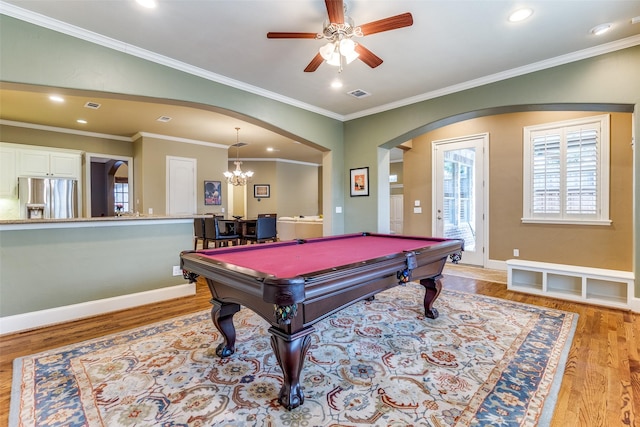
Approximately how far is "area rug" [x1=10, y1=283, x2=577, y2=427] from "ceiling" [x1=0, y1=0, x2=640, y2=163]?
246cm

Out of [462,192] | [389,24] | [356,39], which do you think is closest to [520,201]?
[462,192]

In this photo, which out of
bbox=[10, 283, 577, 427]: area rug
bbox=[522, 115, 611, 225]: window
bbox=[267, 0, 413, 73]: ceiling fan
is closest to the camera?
bbox=[10, 283, 577, 427]: area rug

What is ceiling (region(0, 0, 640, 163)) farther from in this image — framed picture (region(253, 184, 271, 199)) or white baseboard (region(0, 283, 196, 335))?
framed picture (region(253, 184, 271, 199))

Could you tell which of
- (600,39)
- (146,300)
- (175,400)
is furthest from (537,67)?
(146,300)

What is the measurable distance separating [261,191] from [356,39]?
24.6ft

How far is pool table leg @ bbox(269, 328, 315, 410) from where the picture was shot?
1.54 m

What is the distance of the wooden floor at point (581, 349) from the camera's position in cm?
157

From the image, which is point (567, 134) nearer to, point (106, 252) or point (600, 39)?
point (600, 39)

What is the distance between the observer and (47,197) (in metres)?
5.41

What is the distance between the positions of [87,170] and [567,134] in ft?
30.0

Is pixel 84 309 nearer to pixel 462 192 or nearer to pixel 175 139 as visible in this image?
pixel 175 139

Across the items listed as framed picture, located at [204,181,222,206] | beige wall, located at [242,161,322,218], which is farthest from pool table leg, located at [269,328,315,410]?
beige wall, located at [242,161,322,218]

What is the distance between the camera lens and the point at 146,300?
336 centimetres

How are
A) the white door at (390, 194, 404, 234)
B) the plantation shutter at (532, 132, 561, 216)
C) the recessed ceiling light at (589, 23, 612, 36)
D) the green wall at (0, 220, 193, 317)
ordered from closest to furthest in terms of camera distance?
1. the recessed ceiling light at (589, 23, 612, 36)
2. the green wall at (0, 220, 193, 317)
3. the plantation shutter at (532, 132, 561, 216)
4. the white door at (390, 194, 404, 234)
